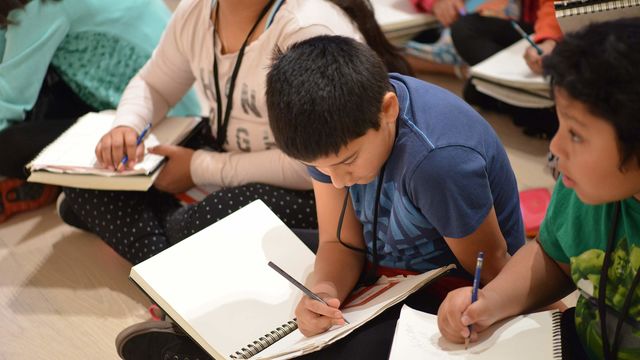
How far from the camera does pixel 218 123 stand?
64.0 inches

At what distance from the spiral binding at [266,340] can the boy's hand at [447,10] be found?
4.75 ft

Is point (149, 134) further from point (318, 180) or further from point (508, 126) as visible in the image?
point (508, 126)

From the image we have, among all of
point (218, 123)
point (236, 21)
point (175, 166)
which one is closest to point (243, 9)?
point (236, 21)

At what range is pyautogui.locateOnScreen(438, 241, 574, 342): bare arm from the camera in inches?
36.9

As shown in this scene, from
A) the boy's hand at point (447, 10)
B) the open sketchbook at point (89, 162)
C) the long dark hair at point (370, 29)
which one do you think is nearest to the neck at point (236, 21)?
the long dark hair at point (370, 29)

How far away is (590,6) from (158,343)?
0.88 metres

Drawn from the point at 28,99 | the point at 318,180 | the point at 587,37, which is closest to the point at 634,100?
the point at 587,37

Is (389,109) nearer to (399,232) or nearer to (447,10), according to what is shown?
(399,232)

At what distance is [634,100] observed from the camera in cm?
72

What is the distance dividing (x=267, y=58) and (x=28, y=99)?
2.55 feet

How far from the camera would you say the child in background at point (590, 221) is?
0.74 metres

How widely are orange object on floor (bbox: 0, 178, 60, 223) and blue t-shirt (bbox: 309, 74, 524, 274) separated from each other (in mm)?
1137

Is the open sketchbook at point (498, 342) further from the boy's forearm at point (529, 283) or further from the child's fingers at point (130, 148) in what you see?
the child's fingers at point (130, 148)

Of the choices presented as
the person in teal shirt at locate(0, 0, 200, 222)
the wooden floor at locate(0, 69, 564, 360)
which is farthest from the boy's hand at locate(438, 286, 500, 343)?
the person in teal shirt at locate(0, 0, 200, 222)
